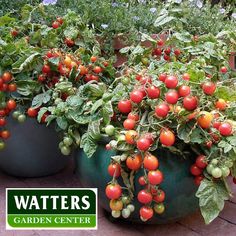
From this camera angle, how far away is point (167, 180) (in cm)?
162

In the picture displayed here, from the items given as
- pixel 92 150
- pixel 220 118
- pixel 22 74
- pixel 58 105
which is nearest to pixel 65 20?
pixel 22 74

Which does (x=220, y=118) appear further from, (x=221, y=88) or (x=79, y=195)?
(x=79, y=195)

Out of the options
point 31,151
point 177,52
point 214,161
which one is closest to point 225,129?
point 214,161

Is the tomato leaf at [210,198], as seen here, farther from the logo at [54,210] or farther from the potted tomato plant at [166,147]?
the logo at [54,210]

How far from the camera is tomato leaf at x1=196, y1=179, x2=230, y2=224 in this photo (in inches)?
57.8

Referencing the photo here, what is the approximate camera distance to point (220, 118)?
154cm

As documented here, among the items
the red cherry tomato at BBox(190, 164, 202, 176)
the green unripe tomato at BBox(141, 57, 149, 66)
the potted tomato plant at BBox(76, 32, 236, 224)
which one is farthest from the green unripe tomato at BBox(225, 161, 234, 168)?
the green unripe tomato at BBox(141, 57, 149, 66)

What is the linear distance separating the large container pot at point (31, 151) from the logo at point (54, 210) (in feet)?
1.21

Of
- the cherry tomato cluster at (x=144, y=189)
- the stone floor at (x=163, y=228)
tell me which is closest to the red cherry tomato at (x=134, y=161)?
the cherry tomato cluster at (x=144, y=189)

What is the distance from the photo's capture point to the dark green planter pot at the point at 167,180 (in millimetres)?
1616

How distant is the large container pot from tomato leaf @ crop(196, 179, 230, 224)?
94cm

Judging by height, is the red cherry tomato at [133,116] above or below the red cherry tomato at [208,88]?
below

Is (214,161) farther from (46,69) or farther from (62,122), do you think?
(46,69)

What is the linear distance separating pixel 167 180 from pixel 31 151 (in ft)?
2.80
